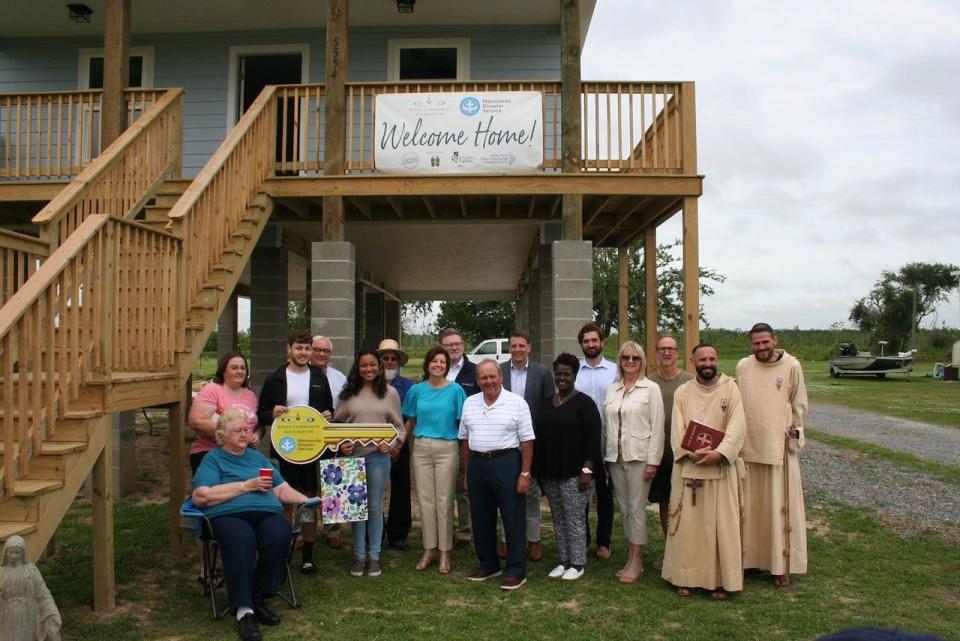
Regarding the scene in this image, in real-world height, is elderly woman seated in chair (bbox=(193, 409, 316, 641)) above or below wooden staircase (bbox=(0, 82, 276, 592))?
below

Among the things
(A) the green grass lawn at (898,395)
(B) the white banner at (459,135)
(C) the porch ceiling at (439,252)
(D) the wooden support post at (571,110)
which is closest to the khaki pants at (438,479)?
(D) the wooden support post at (571,110)

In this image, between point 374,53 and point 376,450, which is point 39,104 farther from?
point 376,450

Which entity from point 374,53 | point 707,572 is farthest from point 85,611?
point 374,53

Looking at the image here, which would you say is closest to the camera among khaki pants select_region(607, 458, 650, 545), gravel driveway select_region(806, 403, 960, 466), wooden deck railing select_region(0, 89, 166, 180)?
khaki pants select_region(607, 458, 650, 545)

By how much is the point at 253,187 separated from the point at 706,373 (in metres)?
4.95

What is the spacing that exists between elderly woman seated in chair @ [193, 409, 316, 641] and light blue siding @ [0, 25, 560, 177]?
713cm

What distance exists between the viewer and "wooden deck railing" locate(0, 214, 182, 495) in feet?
11.8

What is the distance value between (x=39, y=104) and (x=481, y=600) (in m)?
7.56

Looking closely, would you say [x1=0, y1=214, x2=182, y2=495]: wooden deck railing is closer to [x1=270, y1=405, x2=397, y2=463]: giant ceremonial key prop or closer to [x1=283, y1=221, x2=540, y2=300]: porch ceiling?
[x1=270, y1=405, x2=397, y2=463]: giant ceremonial key prop

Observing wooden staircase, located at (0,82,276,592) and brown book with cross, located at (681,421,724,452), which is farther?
brown book with cross, located at (681,421,724,452)

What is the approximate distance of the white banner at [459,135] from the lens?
7598mm

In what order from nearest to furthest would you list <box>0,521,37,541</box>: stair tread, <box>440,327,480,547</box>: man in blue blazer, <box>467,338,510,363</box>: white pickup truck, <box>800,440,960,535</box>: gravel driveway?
<box>0,521,37,541</box>: stair tread → <box>440,327,480,547</box>: man in blue blazer → <box>800,440,960,535</box>: gravel driveway → <box>467,338,510,363</box>: white pickup truck

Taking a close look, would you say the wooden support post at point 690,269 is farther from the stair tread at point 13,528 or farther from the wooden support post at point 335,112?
the stair tread at point 13,528

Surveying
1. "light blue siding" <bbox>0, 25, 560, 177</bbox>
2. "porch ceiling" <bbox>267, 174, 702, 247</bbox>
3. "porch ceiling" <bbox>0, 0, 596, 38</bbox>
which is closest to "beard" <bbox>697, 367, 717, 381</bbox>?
"porch ceiling" <bbox>267, 174, 702, 247</bbox>
